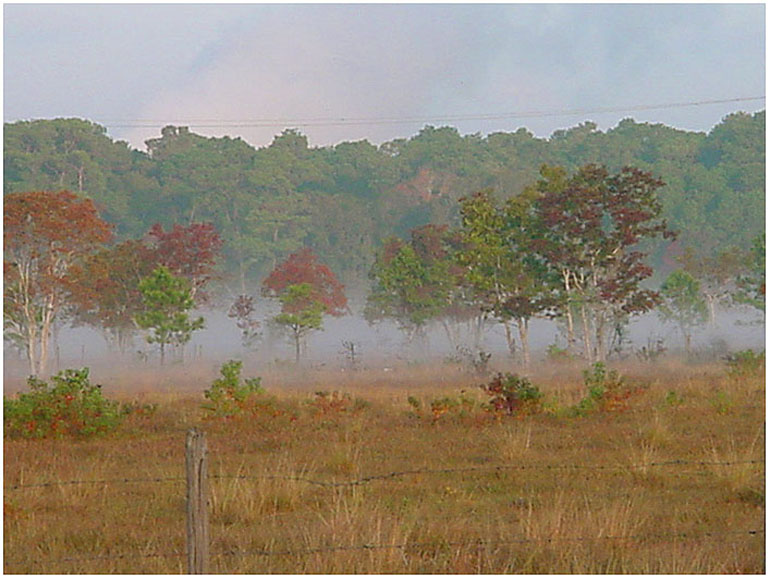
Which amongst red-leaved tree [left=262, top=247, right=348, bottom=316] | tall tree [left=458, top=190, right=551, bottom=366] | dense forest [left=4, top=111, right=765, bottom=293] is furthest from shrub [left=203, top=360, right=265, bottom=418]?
dense forest [left=4, top=111, right=765, bottom=293]

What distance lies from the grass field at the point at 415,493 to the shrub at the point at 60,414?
1.08 ft

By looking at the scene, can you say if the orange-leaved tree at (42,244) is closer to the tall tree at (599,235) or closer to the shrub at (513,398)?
the tall tree at (599,235)

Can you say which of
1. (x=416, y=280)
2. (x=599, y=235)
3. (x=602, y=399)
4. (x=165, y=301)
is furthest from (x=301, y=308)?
(x=602, y=399)

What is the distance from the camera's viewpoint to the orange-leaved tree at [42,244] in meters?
31.1

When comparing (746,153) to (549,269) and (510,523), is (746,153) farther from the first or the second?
(510,523)

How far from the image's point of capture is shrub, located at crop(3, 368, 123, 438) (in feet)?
47.3

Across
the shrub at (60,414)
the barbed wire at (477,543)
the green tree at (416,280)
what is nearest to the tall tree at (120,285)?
the green tree at (416,280)

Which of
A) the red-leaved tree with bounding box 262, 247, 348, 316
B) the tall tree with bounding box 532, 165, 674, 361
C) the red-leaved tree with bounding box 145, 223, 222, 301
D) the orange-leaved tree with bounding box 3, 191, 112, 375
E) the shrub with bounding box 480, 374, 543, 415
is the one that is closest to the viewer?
the shrub with bounding box 480, 374, 543, 415

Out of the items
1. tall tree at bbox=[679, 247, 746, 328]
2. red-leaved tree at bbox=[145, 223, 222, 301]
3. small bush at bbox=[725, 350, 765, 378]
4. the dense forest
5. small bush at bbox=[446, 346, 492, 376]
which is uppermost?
the dense forest

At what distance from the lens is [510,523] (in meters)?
8.33

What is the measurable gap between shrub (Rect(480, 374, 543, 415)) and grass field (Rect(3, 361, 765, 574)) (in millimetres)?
244

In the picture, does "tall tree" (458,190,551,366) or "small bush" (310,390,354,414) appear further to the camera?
"tall tree" (458,190,551,366)

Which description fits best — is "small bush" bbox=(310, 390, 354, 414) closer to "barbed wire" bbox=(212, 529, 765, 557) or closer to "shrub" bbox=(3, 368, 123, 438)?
"shrub" bbox=(3, 368, 123, 438)

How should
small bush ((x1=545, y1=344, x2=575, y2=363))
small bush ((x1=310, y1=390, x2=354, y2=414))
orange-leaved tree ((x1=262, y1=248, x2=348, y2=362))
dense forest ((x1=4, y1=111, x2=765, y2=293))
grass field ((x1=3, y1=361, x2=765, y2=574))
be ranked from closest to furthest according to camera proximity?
grass field ((x1=3, y1=361, x2=765, y2=574))
small bush ((x1=310, y1=390, x2=354, y2=414))
small bush ((x1=545, y1=344, x2=575, y2=363))
orange-leaved tree ((x1=262, y1=248, x2=348, y2=362))
dense forest ((x1=4, y1=111, x2=765, y2=293))
